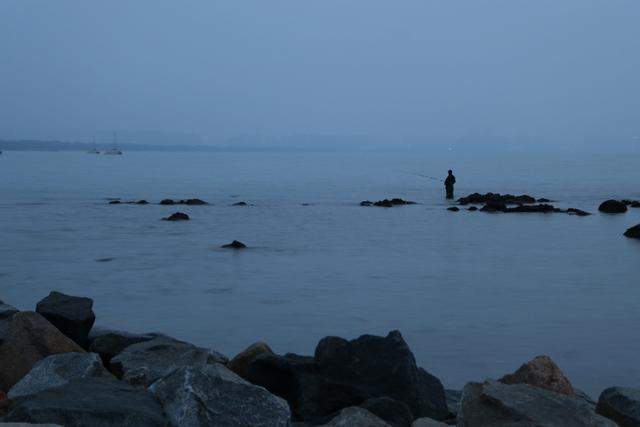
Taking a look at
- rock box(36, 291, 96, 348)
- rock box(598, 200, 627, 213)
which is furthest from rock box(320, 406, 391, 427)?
rock box(598, 200, 627, 213)

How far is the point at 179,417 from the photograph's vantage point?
510 centimetres

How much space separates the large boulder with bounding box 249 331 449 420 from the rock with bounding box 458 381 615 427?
3.96 feet

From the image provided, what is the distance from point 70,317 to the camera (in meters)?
8.91

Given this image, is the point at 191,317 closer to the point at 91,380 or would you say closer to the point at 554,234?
the point at 91,380

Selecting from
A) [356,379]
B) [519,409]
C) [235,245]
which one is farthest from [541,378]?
[235,245]

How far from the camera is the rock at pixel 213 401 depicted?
16.8ft

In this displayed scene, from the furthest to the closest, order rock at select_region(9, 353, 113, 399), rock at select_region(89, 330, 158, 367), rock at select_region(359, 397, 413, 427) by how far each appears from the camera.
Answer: rock at select_region(89, 330, 158, 367) < rock at select_region(9, 353, 113, 399) < rock at select_region(359, 397, 413, 427)

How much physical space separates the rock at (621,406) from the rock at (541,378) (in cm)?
50

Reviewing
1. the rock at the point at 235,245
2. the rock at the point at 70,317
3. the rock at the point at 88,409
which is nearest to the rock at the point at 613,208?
the rock at the point at 235,245

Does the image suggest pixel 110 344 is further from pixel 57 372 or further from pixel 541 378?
pixel 541 378

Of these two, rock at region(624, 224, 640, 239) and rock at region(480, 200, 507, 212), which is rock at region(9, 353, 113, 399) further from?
rock at region(480, 200, 507, 212)

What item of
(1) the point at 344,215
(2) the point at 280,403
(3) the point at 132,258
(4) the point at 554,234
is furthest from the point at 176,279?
(1) the point at 344,215

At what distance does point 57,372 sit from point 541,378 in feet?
12.6

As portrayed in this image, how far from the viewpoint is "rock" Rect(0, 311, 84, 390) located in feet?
23.7
